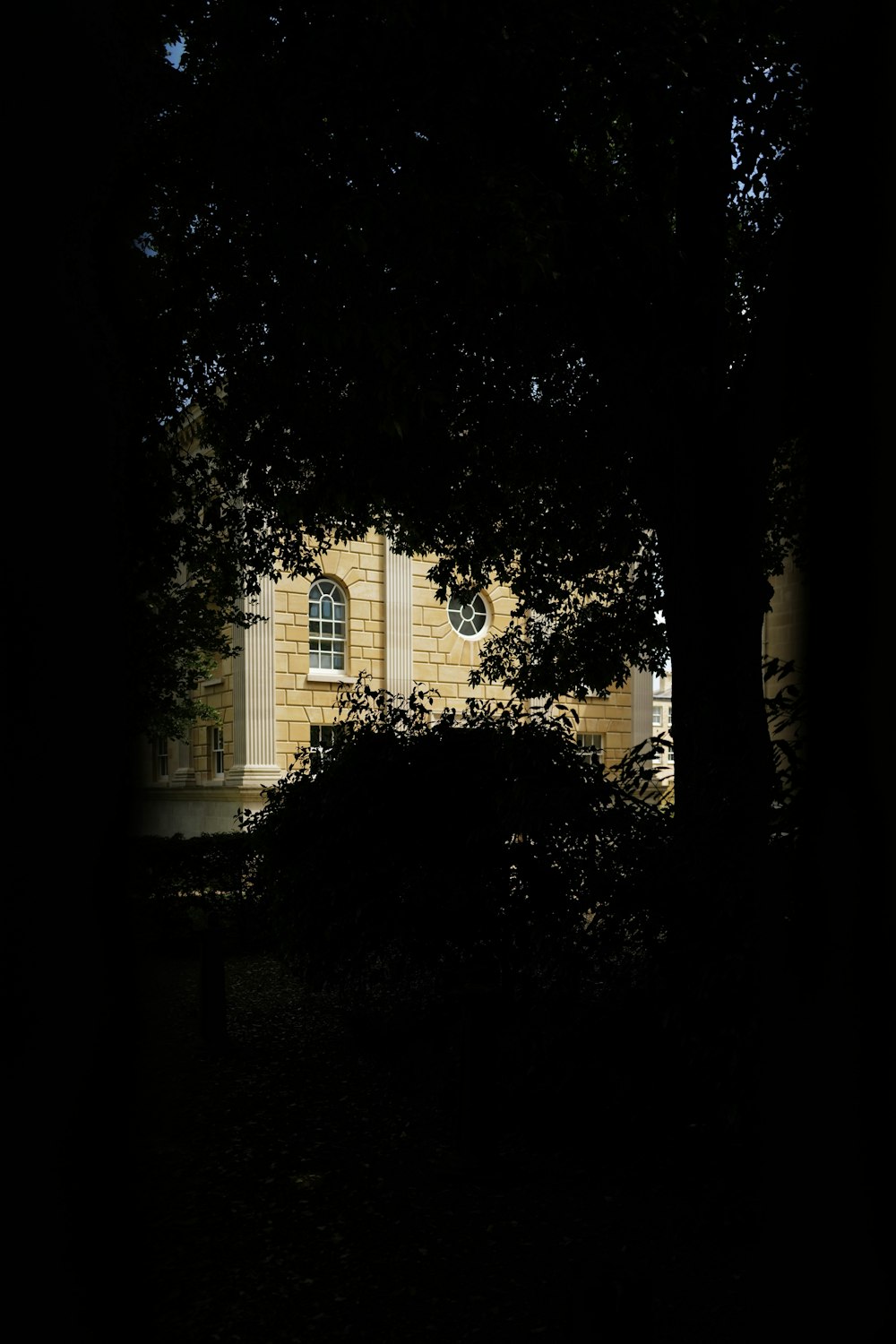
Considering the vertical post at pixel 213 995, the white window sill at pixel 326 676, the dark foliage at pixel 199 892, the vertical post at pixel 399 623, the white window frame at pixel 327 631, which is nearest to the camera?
the vertical post at pixel 213 995

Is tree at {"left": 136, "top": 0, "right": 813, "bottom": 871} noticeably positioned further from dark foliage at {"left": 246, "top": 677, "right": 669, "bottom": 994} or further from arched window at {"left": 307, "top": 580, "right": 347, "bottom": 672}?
arched window at {"left": 307, "top": 580, "right": 347, "bottom": 672}

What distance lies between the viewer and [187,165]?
21.0 ft

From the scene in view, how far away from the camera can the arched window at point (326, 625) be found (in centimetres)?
2616

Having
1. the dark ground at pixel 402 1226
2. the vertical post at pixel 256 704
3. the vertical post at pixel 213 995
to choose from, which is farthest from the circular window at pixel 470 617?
the dark ground at pixel 402 1226

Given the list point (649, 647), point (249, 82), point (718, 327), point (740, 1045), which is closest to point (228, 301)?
point (249, 82)

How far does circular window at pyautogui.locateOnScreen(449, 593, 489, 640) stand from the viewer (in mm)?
28922

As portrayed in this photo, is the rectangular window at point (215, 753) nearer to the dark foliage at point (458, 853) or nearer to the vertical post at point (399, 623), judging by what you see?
the vertical post at point (399, 623)

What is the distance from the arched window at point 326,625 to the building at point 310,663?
0.03 metres

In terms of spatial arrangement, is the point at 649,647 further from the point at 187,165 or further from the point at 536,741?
the point at 187,165

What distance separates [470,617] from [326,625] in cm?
468

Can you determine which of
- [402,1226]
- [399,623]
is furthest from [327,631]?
[402,1226]

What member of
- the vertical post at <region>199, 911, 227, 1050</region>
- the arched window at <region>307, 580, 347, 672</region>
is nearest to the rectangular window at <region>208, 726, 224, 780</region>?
the arched window at <region>307, 580, 347, 672</region>

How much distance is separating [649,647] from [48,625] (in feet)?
38.7

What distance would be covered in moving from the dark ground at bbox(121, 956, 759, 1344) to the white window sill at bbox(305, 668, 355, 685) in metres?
18.9
